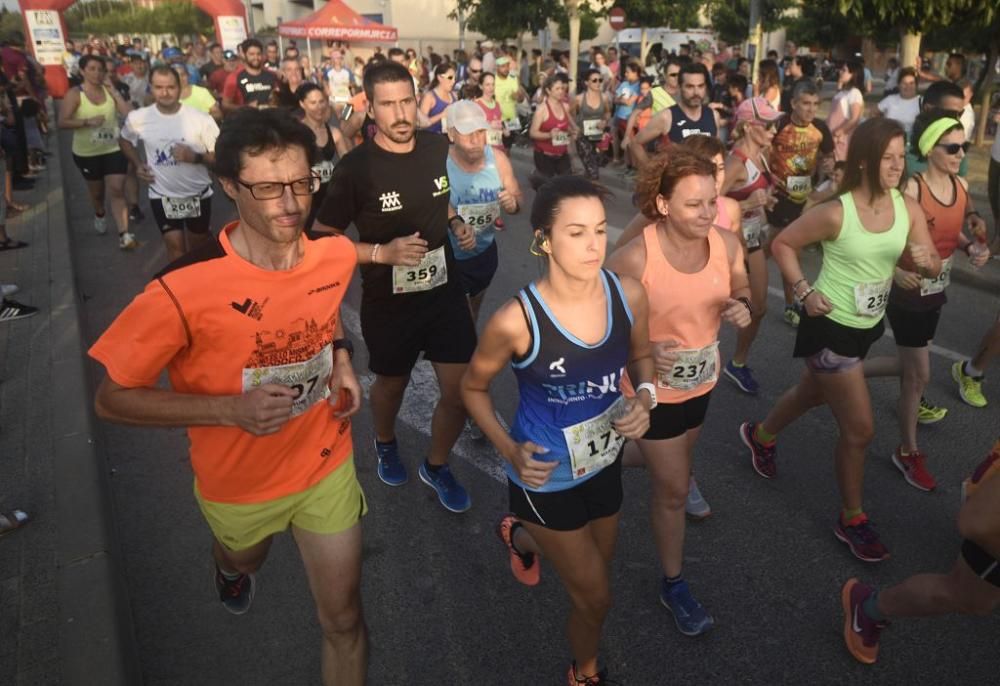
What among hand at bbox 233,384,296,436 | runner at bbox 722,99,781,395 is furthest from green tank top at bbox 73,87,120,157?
hand at bbox 233,384,296,436

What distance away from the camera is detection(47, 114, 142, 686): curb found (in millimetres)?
2650

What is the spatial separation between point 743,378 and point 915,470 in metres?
1.29

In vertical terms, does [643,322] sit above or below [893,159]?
below


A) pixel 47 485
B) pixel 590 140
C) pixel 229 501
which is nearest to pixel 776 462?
pixel 229 501

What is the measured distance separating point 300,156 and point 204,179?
446 centimetres

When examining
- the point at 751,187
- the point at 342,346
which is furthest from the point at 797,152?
the point at 342,346

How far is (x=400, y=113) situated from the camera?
3.48 metres

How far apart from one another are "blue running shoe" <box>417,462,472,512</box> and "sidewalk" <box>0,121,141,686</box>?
1.47 meters

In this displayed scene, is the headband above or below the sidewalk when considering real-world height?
above

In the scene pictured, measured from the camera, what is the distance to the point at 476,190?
4.30 meters

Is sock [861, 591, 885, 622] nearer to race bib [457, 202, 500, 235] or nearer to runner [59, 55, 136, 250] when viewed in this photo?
race bib [457, 202, 500, 235]

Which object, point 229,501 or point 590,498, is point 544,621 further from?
point 229,501

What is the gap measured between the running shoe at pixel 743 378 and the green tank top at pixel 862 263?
161 centimetres

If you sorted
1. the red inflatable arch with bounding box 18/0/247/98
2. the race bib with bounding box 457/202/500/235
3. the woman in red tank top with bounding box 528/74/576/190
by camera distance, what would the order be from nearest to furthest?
1. the race bib with bounding box 457/202/500/235
2. the woman in red tank top with bounding box 528/74/576/190
3. the red inflatable arch with bounding box 18/0/247/98
